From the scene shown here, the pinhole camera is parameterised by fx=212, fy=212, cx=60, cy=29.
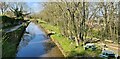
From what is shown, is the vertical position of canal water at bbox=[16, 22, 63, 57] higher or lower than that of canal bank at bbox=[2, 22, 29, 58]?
lower

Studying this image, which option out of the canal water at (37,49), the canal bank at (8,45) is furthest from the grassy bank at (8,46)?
the canal water at (37,49)

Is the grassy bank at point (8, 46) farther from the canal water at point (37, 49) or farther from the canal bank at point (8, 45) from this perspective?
the canal water at point (37, 49)

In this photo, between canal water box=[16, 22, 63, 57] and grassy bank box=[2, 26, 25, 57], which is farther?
canal water box=[16, 22, 63, 57]

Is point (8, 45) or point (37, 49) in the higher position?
point (8, 45)

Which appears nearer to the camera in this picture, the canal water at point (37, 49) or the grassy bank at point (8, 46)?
the grassy bank at point (8, 46)

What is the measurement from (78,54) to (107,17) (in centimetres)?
1324

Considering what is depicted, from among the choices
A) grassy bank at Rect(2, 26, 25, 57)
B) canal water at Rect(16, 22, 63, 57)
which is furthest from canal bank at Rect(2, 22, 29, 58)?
canal water at Rect(16, 22, 63, 57)

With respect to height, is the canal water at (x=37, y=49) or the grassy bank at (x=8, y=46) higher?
the grassy bank at (x=8, y=46)

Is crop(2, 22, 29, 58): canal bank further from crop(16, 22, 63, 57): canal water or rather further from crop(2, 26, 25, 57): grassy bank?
crop(16, 22, 63, 57): canal water

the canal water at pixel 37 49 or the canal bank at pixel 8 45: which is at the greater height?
the canal bank at pixel 8 45

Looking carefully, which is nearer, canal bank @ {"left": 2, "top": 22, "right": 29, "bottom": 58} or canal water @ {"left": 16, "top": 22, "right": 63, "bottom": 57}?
canal bank @ {"left": 2, "top": 22, "right": 29, "bottom": 58}

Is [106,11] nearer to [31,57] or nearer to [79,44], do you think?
[79,44]

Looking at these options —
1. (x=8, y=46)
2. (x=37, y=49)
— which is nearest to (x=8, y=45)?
(x=8, y=46)

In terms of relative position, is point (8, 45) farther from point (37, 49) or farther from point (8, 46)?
point (37, 49)
